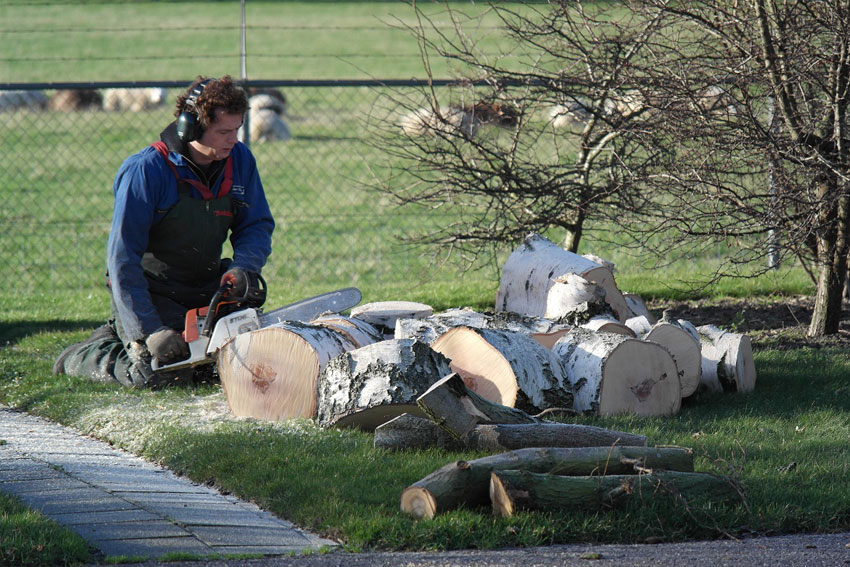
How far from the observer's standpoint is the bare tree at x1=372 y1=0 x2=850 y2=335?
228 inches

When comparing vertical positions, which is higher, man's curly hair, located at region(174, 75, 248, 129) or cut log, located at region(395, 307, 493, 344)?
man's curly hair, located at region(174, 75, 248, 129)

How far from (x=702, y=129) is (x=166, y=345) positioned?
3367 mm

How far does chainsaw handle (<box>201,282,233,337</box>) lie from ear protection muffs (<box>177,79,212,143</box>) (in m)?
0.90

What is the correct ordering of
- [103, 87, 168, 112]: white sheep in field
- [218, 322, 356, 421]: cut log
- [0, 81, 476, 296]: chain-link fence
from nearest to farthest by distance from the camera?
[218, 322, 356, 421]: cut log
[0, 81, 476, 296]: chain-link fence
[103, 87, 168, 112]: white sheep in field

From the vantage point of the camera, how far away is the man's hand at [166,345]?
5629 mm

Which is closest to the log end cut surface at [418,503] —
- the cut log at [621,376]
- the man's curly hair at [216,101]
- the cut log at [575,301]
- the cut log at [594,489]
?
the cut log at [594,489]

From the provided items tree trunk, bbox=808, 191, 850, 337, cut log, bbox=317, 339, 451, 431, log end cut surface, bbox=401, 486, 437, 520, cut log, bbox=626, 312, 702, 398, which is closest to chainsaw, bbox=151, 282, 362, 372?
cut log, bbox=317, 339, 451, 431

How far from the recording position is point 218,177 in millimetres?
6160

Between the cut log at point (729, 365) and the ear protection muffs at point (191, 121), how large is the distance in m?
3.26

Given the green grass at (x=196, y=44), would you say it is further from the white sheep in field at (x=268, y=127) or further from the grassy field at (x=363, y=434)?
the grassy field at (x=363, y=434)

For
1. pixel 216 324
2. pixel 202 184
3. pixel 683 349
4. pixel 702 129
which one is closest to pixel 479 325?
pixel 683 349

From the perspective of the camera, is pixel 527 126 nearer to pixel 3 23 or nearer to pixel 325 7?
pixel 3 23

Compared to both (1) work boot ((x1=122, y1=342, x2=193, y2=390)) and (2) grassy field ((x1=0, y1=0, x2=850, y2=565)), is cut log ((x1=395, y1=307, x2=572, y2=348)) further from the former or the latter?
(1) work boot ((x1=122, y1=342, x2=193, y2=390))

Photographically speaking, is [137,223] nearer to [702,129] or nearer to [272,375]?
[272,375]
